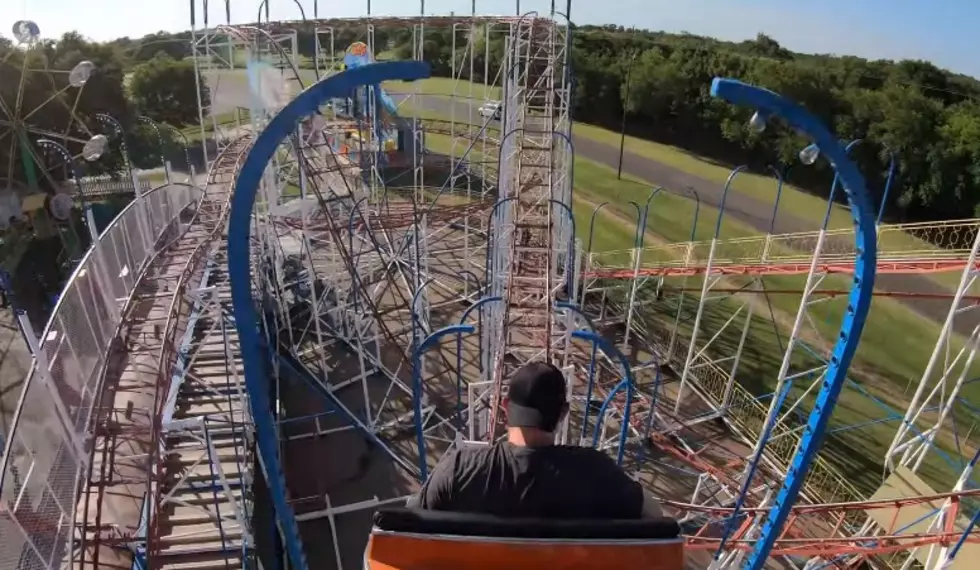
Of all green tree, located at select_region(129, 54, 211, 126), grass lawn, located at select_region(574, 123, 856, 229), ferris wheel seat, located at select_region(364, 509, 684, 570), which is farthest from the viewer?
green tree, located at select_region(129, 54, 211, 126)

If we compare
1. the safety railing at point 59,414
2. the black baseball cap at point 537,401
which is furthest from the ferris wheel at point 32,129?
the black baseball cap at point 537,401

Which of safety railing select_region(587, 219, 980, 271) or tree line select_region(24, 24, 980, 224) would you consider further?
tree line select_region(24, 24, 980, 224)

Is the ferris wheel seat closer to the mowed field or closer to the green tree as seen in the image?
the mowed field

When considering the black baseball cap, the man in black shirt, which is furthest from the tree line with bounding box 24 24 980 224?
the man in black shirt

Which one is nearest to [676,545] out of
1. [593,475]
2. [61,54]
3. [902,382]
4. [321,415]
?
[593,475]

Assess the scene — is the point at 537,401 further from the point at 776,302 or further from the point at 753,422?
the point at 776,302

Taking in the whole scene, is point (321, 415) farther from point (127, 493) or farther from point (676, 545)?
point (676, 545)
